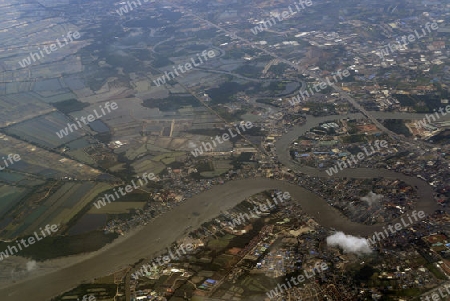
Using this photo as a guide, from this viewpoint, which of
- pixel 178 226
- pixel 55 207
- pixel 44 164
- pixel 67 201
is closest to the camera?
pixel 178 226

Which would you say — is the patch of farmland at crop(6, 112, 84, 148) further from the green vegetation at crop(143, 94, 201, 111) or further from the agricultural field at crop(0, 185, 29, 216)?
the green vegetation at crop(143, 94, 201, 111)

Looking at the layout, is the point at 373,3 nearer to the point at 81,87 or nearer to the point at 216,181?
the point at 81,87

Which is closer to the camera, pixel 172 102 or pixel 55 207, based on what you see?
pixel 55 207

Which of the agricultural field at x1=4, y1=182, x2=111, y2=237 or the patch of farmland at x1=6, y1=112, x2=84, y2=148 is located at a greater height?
the patch of farmland at x1=6, y1=112, x2=84, y2=148

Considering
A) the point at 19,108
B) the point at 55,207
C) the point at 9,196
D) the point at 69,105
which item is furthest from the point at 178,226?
the point at 19,108

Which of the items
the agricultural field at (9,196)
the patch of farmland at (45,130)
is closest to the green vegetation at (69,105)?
the patch of farmland at (45,130)

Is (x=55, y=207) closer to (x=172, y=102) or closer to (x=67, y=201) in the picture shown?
(x=67, y=201)

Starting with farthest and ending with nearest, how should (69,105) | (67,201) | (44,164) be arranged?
(69,105), (44,164), (67,201)

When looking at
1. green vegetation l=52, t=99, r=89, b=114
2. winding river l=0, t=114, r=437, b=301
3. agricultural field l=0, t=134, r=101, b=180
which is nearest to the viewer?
winding river l=0, t=114, r=437, b=301

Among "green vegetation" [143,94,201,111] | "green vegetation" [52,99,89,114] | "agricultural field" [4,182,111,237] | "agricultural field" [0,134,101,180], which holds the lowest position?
"agricultural field" [4,182,111,237]

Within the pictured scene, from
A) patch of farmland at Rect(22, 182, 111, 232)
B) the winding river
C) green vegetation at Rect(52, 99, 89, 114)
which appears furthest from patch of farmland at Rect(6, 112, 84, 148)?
the winding river

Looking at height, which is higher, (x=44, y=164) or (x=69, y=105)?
(x=69, y=105)

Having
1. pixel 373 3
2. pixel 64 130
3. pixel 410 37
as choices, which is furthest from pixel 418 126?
pixel 373 3
